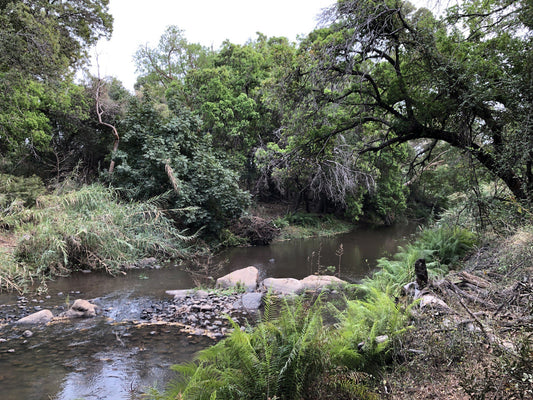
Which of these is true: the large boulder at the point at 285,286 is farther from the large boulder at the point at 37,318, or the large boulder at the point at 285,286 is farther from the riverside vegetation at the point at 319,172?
the large boulder at the point at 37,318

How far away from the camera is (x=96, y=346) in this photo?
523 cm

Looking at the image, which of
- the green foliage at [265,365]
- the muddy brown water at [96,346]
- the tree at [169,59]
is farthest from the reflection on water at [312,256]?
the tree at [169,59]

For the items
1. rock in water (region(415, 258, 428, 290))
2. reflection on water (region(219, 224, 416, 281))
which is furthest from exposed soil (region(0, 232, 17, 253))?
rock in water (region(415, 258, 428, 290))

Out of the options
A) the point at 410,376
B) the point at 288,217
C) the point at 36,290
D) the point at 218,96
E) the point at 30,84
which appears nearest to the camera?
the point at 410,376

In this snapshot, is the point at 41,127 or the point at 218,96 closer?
the point at 41,127

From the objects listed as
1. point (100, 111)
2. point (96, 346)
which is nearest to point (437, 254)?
point (96, 346)

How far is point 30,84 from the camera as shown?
12391mm

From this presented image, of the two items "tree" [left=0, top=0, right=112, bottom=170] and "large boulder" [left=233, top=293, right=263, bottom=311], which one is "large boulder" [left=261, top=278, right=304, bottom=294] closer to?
"large boulder" [left=233, top=293, right=263, bottom=311]

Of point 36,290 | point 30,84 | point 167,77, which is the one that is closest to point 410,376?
point 36,290

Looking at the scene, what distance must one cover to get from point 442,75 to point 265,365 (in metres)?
6.77

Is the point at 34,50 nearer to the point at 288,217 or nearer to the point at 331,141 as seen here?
the point at 331,141

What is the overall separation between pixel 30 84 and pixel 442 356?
15223 millimetres

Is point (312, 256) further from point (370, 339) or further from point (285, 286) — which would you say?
point (370, 339)

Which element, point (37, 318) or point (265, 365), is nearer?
point (265, 365)
